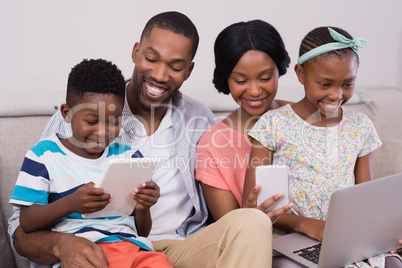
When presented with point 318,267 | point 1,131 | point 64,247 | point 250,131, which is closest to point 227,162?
point 250,131

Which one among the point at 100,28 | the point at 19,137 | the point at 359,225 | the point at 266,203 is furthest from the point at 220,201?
the point at 100,28

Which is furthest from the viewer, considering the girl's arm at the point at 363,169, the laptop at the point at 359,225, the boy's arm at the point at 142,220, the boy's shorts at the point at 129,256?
the girl's arm at the point at 363,169

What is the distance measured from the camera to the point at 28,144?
1731mm

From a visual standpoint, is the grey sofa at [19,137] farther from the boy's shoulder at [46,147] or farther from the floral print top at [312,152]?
the floral print top at [312,152]

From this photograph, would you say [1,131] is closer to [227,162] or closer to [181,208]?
[181,208]

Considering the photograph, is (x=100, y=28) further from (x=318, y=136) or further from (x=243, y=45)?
(x=318, y=136)

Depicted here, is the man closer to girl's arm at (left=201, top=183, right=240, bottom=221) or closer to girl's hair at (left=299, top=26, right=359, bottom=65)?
girl's arm at (left=201, top=183, right=240, bottom=221)

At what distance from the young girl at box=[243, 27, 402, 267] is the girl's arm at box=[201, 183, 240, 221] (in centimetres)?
9

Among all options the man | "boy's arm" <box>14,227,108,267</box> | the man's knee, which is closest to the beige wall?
the man

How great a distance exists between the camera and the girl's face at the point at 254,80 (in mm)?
1628

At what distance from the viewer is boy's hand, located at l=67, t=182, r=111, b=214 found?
1.22 meters

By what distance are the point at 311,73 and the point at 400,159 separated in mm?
849

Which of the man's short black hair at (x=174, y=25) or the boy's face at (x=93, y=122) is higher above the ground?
the man's short black hair at (x=174, y=25)

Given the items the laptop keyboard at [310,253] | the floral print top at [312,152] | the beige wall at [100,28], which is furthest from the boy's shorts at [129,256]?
the beige wall at [100,28]
